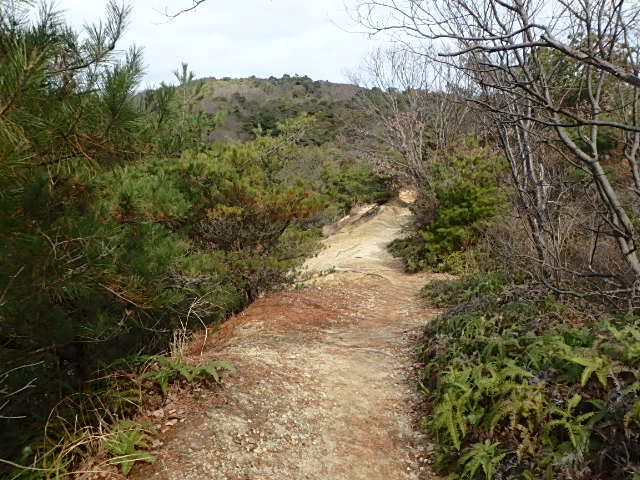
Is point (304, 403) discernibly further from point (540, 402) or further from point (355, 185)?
point (355, 185)

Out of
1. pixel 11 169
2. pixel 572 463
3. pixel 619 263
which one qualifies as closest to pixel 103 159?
pixel 11 169

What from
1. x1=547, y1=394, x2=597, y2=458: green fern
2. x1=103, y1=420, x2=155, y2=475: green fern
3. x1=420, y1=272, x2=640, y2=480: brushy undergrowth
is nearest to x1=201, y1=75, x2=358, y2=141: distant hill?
x1=420, y1=272, x2=640, y2=480: brushy undergrowth

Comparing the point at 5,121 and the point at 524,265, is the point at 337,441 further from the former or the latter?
the point at 524,265

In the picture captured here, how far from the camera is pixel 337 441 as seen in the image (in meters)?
3.84

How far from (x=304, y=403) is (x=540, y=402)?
6.31 ft

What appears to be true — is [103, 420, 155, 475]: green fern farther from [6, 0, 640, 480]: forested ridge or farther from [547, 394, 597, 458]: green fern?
[547, 394, 597, 458]: green fern

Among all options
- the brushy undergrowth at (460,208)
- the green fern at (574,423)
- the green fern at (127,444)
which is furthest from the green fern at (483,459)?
the brushy undergrowth at (460,208)

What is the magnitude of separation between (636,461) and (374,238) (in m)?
13.7

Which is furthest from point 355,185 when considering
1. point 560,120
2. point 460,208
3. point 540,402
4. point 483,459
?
point 483,459

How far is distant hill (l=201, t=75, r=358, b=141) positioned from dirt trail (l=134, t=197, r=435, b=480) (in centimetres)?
2865

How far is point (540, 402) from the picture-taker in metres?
3.35

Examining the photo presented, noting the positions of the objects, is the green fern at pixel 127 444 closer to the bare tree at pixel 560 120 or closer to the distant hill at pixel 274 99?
the bare tree at pixel 560 120

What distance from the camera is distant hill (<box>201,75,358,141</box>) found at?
1577 inches

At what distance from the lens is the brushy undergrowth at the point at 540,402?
2.90m
